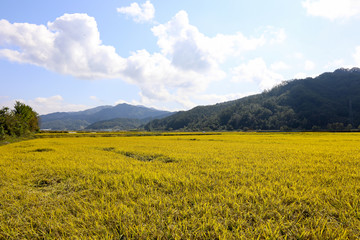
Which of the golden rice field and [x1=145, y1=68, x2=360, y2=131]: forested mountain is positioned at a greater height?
[x1=145, y1=68, x2=360, y2=131]: forested mountain

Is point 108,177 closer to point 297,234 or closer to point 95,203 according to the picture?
point 95,203

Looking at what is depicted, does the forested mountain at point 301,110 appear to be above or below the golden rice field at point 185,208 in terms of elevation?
above

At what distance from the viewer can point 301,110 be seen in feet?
361

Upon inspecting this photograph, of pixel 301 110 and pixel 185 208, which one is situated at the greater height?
pixel 301 110

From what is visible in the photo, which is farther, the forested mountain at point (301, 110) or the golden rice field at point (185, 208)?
the forested mountain at point (301, 110)

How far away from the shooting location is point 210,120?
142 meters

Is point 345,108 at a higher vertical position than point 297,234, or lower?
higher

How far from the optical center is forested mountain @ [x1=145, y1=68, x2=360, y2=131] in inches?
3807

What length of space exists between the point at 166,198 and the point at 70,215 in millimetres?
1841

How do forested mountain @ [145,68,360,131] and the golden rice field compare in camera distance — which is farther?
forested mountain @ [145,68,360,131]

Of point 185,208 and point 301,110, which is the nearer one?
point 185,208

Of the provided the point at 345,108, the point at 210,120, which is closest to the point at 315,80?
the point at 345,108

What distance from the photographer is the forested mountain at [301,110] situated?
96.7 meters

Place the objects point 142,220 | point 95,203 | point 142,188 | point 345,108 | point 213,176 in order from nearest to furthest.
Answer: point 142,220
point 95,203
point 142,188
point 213,176
point 345,108
